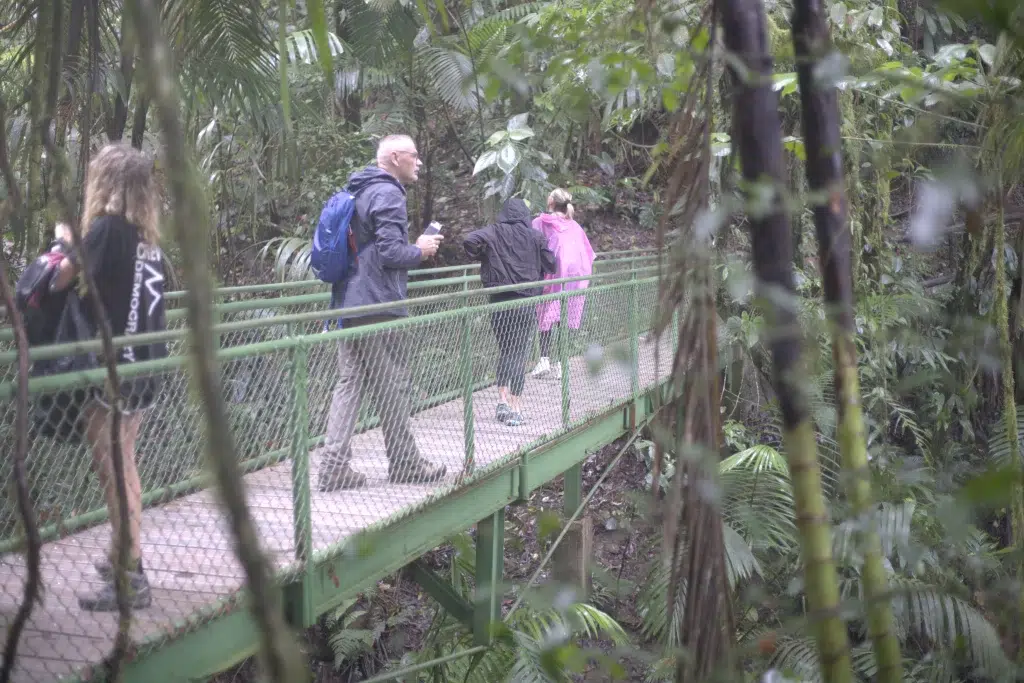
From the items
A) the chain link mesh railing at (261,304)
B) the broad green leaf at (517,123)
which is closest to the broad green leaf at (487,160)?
the broad green leaf at (517,123)

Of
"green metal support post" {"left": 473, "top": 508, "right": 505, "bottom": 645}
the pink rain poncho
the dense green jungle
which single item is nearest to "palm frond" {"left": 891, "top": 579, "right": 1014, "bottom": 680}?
the dense green jungle

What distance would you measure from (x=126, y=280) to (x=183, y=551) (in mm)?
995

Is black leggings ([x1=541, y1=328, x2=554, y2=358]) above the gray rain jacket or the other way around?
the other way around

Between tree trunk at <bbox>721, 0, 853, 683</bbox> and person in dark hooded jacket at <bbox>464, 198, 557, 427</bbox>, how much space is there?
424 centimetres

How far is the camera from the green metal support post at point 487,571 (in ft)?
17.0

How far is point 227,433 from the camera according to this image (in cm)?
58

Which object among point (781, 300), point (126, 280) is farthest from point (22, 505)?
point (126, 280)

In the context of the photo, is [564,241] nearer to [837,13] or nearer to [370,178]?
[837,13]

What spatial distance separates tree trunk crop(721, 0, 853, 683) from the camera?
109cm

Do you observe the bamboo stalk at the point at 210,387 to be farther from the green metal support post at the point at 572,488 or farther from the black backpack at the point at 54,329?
the green metal support post at the point at 572,488

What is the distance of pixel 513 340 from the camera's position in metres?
5.41

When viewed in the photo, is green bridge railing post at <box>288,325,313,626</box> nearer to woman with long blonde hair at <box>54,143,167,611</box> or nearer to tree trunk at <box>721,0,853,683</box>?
woman with long blonde hair at <box>54,143,167,611</box>

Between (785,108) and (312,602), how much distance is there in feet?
16.7

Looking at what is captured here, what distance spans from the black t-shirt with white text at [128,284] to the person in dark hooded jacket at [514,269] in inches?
111
